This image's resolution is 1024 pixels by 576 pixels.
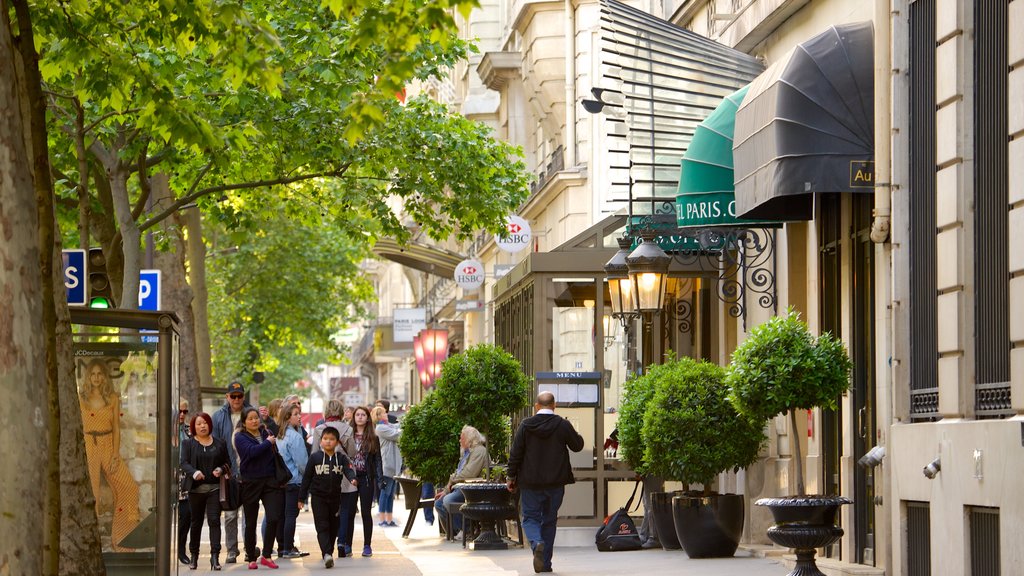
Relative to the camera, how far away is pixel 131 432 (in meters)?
12.9

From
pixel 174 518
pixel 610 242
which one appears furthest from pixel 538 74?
pixel 174 518

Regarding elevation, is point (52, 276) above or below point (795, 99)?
below

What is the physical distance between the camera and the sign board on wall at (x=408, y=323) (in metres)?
54.0

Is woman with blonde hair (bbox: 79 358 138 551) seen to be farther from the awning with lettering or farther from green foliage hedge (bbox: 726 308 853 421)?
the awning with lettering

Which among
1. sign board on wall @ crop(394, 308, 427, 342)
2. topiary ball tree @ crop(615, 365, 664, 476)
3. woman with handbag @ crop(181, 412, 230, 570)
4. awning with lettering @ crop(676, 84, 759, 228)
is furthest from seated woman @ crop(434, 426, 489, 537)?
sign board on wall @ crop(394, 308, 427, 342)

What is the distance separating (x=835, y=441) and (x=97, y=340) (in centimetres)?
732

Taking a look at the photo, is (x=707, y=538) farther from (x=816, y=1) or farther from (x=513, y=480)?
(x=816, y=1)

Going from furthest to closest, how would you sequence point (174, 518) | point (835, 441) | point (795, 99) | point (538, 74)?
1. point (538, 74)
2. point (835, 441)
3. point (795, 99)
4. point (174, 518)

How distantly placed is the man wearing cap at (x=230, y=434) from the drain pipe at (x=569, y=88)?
10.8 m

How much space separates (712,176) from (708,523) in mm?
3393

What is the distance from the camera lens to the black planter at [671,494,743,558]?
56.9ft

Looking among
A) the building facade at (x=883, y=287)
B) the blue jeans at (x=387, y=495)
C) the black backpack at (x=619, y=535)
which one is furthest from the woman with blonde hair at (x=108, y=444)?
the blue jeans at (x=387, y=495)

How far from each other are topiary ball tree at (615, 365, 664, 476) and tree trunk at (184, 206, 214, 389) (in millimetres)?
15598

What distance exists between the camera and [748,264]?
19.4 m
